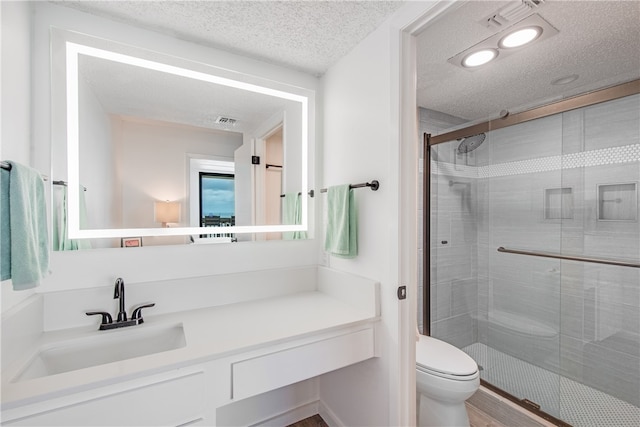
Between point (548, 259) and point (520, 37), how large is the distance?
5.12 feet

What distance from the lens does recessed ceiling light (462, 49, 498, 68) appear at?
162 centimetres

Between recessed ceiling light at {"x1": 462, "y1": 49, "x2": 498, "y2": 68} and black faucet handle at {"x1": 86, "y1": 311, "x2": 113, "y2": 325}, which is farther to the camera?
recessed ceiling light at {"x1": 462, "y1": 49, "x2": 498, "y2": 68}

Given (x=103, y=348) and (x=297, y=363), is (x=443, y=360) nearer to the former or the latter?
(x=297, y=363)

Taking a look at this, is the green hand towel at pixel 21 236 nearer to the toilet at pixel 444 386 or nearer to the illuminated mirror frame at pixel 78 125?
the illuminated mirror frame at pixel 78 125

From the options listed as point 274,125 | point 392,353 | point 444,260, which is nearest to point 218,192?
point 274,125

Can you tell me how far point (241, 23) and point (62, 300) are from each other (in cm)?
144

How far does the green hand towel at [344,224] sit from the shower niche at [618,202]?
5.58ft

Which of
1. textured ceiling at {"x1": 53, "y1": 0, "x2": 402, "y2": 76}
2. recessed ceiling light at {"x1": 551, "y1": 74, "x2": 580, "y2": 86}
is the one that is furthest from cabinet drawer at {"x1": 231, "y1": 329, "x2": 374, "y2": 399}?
recessed ceiling light at {"x1": 551, "y1": 74, "x2": 580, "y2": 86}

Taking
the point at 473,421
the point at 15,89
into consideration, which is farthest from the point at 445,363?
the point at 15,89

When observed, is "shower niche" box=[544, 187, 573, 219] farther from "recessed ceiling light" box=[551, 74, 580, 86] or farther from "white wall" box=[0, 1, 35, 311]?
"white wall" box=[0, 1, 35, 311]

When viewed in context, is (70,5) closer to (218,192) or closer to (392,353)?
(218,192)

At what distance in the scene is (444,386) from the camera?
151cm

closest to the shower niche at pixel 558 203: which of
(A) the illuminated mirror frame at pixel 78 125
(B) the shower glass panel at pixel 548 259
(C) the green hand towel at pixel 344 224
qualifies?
(B) the shower glass panel at pixel 548 259

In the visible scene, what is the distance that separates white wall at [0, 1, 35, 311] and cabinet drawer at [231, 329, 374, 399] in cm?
81
